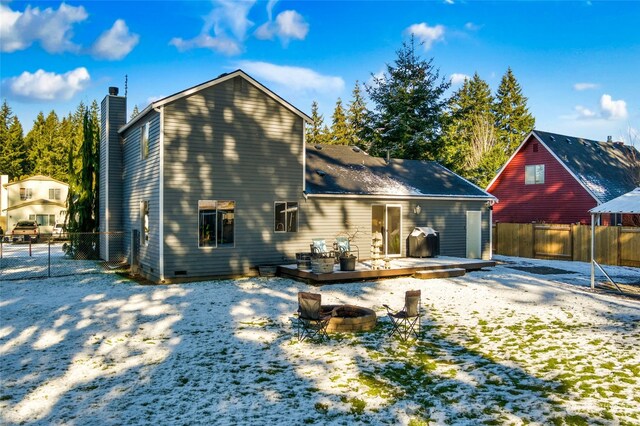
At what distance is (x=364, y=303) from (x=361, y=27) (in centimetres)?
1692

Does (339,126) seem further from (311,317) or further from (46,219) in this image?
(311,317)

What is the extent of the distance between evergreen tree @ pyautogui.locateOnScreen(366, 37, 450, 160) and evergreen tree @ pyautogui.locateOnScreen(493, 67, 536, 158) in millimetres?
25856

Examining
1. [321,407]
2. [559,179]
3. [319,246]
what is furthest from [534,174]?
[321,407]

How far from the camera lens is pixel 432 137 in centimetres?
3497


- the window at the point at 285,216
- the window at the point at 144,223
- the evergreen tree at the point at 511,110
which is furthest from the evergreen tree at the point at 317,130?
the window at the point at 144,223

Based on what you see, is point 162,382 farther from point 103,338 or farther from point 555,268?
point 555,268

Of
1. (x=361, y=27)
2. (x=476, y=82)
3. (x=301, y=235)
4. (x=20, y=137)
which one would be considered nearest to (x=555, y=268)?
(x=301, y=235)

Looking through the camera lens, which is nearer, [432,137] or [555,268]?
[555,268]

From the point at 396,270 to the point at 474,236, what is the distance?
746 cm

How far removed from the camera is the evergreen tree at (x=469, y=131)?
117 feet

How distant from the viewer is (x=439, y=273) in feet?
54.5

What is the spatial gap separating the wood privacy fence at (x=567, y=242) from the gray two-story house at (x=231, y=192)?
619 centimetres

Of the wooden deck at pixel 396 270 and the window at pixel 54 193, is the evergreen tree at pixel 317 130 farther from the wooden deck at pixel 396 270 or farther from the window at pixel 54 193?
the wooden deck at pixel 396 270

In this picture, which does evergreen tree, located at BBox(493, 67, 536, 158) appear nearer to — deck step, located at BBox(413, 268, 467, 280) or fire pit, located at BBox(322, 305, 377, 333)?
deck step, located at BBox(413, 268, 467, 280)
